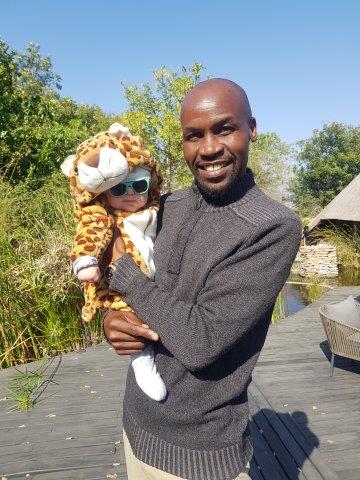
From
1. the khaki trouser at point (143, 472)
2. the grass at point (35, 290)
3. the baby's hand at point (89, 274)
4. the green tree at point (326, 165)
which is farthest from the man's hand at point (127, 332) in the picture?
the green tree at point (326, 165)

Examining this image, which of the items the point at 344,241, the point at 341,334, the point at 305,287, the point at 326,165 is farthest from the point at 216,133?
the point at 326,165

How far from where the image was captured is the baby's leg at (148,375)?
1.19 metres

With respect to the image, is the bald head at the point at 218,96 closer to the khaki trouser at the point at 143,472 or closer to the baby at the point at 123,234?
the baby at the point at 123,234

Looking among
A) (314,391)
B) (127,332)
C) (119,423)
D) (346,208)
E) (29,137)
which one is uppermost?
(29,137)

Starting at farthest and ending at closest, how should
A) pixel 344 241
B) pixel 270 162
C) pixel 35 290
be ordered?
pixel 270 162 < pixel 344 241 < pixel 35 290

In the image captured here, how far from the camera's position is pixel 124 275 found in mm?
1174

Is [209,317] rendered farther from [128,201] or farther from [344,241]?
[344,241]

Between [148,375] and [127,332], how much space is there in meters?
0.12

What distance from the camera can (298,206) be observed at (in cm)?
2573

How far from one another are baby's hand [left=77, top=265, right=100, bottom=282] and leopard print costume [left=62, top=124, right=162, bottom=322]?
0.14 ft

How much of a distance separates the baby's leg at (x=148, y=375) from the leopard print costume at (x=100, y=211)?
14 cm

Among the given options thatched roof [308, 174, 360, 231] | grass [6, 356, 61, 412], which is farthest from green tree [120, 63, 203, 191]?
grass [6, 356, 61, 412]

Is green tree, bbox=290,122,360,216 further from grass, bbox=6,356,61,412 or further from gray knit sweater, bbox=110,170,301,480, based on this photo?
gray knit sweater, bbox=110,170,301,480

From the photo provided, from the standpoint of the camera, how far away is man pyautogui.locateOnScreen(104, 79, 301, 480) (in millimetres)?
1056
